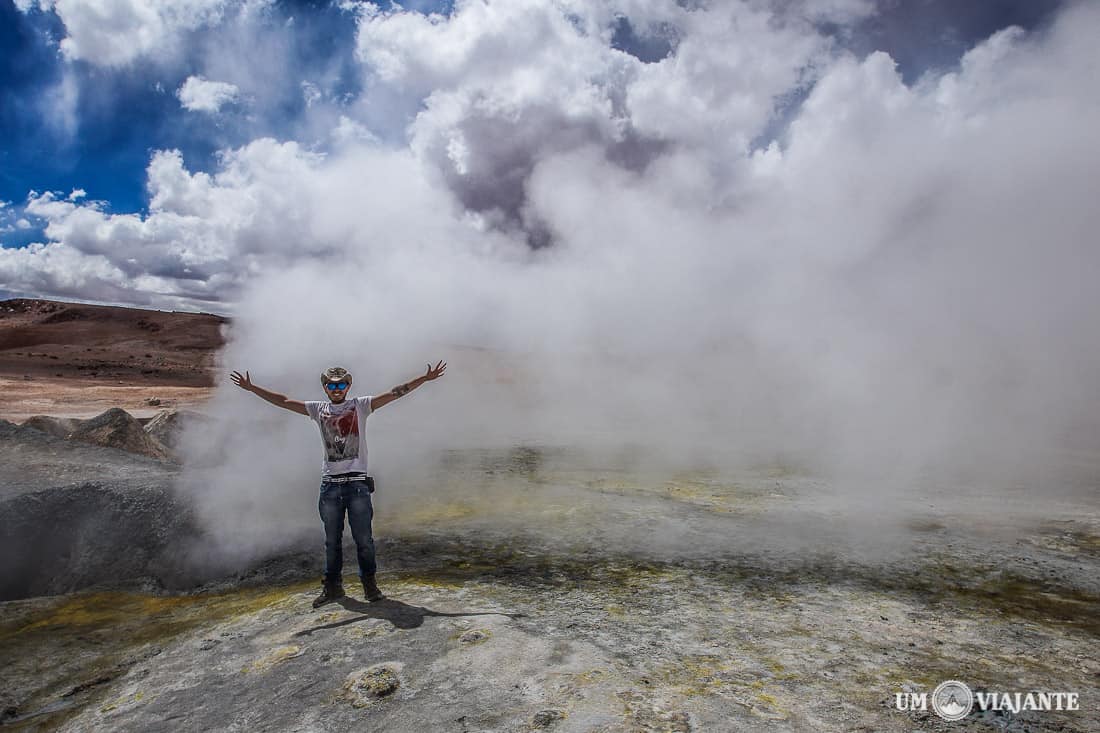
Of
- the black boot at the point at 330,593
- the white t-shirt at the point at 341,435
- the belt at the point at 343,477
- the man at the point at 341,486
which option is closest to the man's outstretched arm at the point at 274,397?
the man at the point at 341,486

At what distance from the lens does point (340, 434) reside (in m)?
3.86

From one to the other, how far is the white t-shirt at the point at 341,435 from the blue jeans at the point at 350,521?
123mm

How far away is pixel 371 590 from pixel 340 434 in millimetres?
1018

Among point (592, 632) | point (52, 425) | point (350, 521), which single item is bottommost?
point (592, 632)

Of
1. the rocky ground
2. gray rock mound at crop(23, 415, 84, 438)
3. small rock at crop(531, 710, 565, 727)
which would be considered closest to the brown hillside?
gray rock mound at crop(23, 415, 84, 438)

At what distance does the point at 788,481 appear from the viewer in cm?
824

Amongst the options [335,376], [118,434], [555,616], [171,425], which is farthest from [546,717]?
[171,425]

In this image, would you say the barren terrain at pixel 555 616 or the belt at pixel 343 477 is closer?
the barren terrain at pixel 555 616

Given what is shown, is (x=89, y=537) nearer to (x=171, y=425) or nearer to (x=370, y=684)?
(x=370, y=684)

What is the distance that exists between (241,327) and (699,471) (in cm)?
809

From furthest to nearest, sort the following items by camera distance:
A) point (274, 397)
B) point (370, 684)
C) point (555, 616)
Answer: point (274, 397) < point (555, 616) < point (370, 684)

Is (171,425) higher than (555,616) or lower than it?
higher

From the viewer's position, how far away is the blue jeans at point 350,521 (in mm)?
3871

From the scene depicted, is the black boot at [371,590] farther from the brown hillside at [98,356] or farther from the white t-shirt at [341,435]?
the brown hillside at [98,356]
